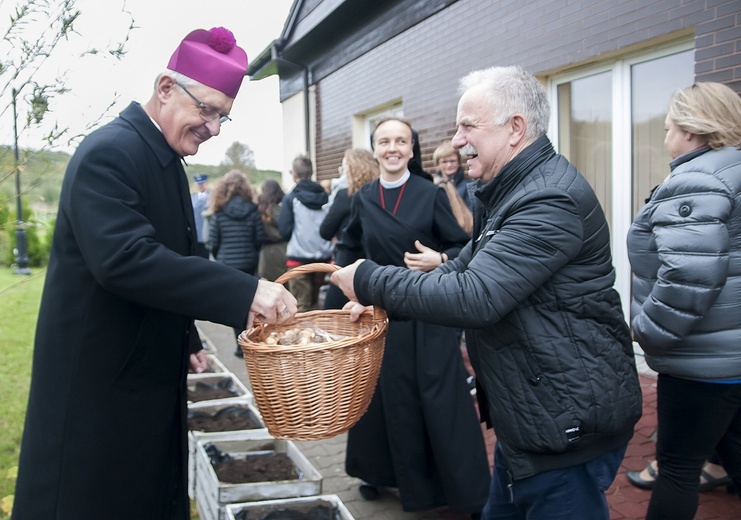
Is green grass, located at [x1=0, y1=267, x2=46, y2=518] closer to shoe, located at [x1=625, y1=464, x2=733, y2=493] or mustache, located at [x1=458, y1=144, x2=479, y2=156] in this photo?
mustache, located at [x1=458, y1=144, x2=479, y2=156]

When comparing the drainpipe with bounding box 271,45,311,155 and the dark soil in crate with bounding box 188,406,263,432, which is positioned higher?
the drainpipe with bounding box 271,45,311,155

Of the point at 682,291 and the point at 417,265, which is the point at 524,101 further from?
the point at 417,265

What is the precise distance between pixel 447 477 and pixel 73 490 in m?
2.14

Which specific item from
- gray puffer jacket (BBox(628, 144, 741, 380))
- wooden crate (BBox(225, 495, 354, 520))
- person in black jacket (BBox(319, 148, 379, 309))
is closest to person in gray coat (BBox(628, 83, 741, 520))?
gray puffer jacket (BBox(628, 144, 741, 380))

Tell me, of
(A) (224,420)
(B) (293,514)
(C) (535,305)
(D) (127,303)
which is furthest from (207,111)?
(A) (224,420)

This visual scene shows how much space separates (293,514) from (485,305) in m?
1.83

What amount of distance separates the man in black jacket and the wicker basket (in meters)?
0.21

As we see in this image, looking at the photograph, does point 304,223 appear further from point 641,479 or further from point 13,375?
point 641,479

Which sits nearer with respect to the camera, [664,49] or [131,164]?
[131,164]

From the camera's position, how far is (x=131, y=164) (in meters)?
2.06

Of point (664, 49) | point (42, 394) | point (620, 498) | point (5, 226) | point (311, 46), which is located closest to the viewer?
point (42, 394)

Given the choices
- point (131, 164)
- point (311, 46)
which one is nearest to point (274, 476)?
point (131, 164)

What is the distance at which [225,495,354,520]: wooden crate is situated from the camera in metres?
3.16

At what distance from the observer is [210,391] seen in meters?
5.35
